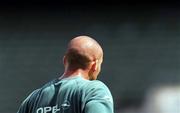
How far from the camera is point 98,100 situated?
12.2 ft

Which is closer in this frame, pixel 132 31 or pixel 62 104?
pixel 62 104

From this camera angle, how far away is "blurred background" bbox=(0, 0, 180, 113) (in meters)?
8.59

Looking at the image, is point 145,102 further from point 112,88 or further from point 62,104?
point 62,104

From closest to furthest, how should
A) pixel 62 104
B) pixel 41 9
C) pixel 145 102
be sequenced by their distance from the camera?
1. pixel 62 104
2. pixel 145 102
3. pixel 41 9

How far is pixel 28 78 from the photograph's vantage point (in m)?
8.80

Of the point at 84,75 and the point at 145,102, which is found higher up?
A: the point at 84,75

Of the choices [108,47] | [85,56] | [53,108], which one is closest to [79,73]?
[85,56]

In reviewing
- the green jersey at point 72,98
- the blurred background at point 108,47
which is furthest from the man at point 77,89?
the blurred background at point 108,47

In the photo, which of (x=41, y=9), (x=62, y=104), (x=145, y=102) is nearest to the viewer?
(x=62, y=104)

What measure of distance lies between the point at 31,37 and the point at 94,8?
36.6 inches

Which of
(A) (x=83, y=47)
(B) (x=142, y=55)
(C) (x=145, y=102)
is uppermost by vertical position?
(A) (x=83, y=47)

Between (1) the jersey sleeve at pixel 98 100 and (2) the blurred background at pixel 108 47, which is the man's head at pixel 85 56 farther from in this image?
(2) the blurred background at pixel 108 47

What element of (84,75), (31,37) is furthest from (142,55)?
(84,75)

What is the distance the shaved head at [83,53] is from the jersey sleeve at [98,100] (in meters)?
0.20
